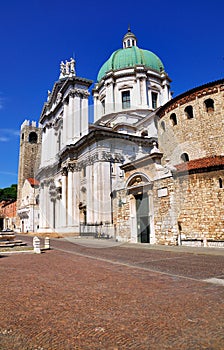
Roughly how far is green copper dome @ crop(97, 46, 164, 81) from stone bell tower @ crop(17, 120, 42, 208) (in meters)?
25.0

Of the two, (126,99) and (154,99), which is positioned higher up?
(154,99)

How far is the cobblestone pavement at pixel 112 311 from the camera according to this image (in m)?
3.04

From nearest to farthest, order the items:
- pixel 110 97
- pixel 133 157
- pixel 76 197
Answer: pixel 133 157 → pixel 76 197 → pixel 110 97

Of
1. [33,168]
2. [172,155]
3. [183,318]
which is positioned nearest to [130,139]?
[172,155]

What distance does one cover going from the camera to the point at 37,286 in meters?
5.89

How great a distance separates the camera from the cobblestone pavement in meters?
3.04

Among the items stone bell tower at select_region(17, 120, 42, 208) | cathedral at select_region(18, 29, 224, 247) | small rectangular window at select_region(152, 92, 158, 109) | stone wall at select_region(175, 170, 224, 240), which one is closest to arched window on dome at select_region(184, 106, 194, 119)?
cathedral at select_region(18, 29, 224, 247)

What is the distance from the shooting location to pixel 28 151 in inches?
2422

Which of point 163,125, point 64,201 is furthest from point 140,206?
point 64,201

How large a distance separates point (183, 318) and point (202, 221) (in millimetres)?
11320

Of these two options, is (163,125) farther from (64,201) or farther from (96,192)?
(64,201)

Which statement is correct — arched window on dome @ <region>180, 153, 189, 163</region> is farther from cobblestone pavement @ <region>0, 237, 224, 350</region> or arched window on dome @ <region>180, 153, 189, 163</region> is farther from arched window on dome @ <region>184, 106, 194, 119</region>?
cobblestone pavement @ <region>0, 237, 224, 350</region>

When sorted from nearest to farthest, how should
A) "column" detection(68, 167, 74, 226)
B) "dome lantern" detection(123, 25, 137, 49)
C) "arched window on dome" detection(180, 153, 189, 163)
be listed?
"arched window on dome" detection(180, 153, 189, 163), "column" detection(68, 167, 74, 226), "dome lantern" detection(123, 25, 137, 49)

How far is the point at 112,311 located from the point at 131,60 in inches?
1694
